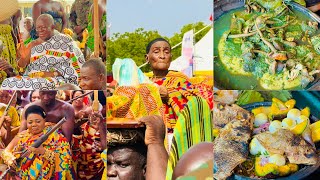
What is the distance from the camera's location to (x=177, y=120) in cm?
385

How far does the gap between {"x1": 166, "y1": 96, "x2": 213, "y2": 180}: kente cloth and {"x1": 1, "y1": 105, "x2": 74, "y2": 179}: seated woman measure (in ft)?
2.47

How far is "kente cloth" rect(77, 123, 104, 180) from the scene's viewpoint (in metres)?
3.86

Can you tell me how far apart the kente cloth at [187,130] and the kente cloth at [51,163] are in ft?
2.42

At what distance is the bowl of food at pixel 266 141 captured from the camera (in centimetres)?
372

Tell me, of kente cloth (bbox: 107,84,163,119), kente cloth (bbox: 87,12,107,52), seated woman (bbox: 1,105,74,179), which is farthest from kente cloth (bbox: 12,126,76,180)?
kente cloth (bbox: 87,12,107,52)

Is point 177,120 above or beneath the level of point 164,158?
above

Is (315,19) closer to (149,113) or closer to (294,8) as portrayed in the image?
(294,8)

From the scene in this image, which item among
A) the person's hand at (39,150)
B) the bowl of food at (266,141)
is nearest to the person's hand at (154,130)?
the bowl of food at (266,141)

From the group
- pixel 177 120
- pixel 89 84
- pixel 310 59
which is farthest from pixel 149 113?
pixel 310 59

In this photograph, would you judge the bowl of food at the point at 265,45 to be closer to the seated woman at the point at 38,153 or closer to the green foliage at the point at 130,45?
the green foliage at the point at 130,45

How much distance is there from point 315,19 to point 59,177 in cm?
215

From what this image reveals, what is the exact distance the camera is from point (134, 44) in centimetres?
390

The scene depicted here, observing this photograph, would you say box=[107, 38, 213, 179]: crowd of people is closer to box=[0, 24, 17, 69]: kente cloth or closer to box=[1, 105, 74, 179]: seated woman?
box=[1, 105, 74, 179]: seated woman

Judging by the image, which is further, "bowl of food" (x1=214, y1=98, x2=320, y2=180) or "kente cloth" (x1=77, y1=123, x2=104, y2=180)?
→ "kente cloth" (x1=77, y1=123, x2=104, y2=180)
